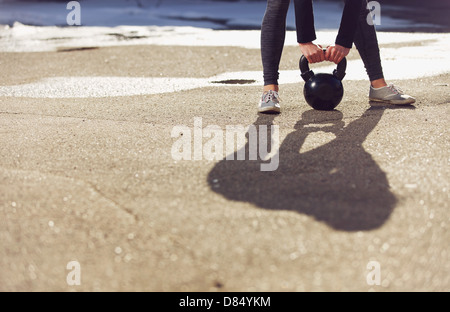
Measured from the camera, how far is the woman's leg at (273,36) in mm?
3891

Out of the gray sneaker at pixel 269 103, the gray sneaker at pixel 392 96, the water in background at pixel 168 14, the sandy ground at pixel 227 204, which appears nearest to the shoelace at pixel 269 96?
the gray sneaker at pixel 269 103

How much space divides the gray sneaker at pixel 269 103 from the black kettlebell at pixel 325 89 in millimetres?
233

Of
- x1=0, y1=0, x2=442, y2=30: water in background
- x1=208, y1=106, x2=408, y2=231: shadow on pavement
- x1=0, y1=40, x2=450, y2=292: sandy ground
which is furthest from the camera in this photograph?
x1=0, y1=0, x2=442, y2=30: water in background

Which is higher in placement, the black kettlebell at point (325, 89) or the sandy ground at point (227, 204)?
the black kettlebell at point (325, 89)

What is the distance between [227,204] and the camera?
2.46 meters

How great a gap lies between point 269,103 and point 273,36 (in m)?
0.49

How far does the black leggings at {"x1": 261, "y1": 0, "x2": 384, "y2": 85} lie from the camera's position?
3916 millimetres

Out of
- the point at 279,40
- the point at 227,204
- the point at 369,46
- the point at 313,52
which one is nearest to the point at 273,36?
the point at 279,40

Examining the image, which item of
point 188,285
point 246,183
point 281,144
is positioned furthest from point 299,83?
point 188,285

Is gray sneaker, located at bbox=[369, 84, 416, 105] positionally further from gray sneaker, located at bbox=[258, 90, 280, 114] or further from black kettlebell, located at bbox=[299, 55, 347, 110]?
gray sneaker, located at bbox=[258, 90, 280, 114]

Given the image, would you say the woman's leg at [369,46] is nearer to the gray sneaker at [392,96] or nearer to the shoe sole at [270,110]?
the gray sneaker at [392,96]

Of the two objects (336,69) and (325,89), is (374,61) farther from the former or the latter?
(325,89)

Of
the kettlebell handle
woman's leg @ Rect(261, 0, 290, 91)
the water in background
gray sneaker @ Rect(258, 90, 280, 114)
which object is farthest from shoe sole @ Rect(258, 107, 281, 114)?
the water in background
